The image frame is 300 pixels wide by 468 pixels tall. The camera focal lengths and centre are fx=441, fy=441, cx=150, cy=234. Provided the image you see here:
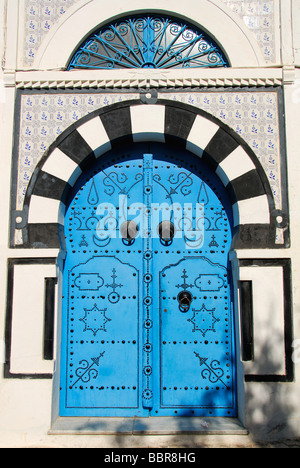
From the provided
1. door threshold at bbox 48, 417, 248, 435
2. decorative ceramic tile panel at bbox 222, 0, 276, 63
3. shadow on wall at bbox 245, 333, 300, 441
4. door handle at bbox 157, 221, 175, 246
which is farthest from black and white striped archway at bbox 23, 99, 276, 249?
door threshold at bbox 48, 417, 248, 435

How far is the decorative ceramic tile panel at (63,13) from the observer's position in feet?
12.8

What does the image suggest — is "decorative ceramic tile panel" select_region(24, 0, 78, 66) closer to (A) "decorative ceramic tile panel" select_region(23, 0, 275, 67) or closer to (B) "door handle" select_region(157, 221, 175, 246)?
(A) "decorative ceramic tile panel" select_region(23, 0, 275, 67)

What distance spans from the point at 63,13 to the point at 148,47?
0.82 meters

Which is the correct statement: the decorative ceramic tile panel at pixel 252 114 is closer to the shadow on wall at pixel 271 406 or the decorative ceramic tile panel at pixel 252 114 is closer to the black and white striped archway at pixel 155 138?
the black and white striped archway at pixel 155 138

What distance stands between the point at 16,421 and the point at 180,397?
1319 millimetres

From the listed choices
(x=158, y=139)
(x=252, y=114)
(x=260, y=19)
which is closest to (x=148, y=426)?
(x=158, y=139)

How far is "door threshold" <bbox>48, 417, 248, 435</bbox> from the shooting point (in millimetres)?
3375

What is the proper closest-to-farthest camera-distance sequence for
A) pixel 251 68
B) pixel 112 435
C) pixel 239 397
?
pixel 112 435
pixel 239 397
pixel 251 68

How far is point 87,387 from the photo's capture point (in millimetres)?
3680

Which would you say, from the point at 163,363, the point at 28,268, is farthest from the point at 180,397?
the point at 28,268

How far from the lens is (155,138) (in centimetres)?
391

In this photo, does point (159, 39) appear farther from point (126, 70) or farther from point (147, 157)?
point (147, 157)

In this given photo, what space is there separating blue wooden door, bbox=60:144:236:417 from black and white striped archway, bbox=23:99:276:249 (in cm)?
19

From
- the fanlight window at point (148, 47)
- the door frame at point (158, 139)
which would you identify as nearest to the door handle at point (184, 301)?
the door frame at point (158, 139)
